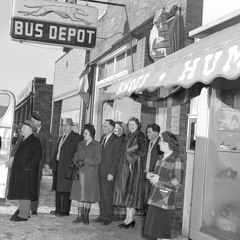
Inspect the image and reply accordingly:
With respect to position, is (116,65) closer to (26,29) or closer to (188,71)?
(26,29)

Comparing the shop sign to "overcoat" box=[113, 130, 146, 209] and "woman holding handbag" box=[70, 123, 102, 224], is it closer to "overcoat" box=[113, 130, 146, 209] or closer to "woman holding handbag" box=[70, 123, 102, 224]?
"overcoat" box=[113, 130, 146, 209]

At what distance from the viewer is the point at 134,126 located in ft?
22.0

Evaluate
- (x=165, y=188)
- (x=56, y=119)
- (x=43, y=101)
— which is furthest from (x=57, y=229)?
(x=43, y=101)

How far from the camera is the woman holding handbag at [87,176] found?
6844 millimetres

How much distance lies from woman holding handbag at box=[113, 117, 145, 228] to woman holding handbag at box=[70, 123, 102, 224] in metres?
0.40

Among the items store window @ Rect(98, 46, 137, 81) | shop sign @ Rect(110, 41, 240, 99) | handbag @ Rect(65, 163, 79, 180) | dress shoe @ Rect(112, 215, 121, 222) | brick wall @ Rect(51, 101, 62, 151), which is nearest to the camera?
shop sign @ Rect(110, 41, 240, 99)

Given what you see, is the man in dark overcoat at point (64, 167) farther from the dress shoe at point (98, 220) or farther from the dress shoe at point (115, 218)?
the dress shoe at point (115, 218)

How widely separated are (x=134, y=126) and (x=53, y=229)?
205cm

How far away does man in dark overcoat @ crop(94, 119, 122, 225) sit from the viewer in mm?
6965

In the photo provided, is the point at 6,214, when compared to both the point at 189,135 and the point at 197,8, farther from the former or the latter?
the point at 197,8

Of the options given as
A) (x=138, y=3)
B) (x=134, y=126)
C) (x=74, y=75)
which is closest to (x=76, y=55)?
(x=74, y=75)

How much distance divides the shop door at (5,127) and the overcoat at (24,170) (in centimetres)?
120

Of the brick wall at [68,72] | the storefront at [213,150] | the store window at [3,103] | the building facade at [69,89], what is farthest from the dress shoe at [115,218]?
the brick wall at [68,72]

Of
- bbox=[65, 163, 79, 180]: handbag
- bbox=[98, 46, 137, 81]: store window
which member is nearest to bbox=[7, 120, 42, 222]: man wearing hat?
bbox=[65, 163, 79, 180]: handbag
